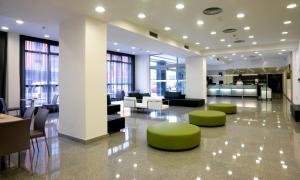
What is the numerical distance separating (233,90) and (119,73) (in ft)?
34.4

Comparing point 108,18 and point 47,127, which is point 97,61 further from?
point 47,127

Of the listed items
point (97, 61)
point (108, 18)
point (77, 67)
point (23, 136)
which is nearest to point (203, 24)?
point (108, 18)

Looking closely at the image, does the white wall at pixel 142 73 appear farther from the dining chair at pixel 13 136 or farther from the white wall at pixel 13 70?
the dining chair at pixel 13 136

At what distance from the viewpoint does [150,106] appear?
963 cm

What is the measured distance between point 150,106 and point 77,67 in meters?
4.88

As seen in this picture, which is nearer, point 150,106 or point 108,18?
point 108,18

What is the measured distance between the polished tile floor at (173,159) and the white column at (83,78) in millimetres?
456

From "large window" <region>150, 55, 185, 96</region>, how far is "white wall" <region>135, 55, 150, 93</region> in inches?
19.2

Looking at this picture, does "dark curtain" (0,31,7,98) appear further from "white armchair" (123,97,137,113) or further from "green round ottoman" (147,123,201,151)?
"green round ottoman" (147,123,201,151)

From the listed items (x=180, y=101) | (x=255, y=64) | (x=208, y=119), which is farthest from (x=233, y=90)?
(x=208, y=119)

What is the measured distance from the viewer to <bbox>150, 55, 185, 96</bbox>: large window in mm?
17484

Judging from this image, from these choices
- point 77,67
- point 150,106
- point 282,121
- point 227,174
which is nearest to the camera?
point 227,174

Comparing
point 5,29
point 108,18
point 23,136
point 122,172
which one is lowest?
point 122,172

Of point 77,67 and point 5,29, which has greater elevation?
point 5,29
